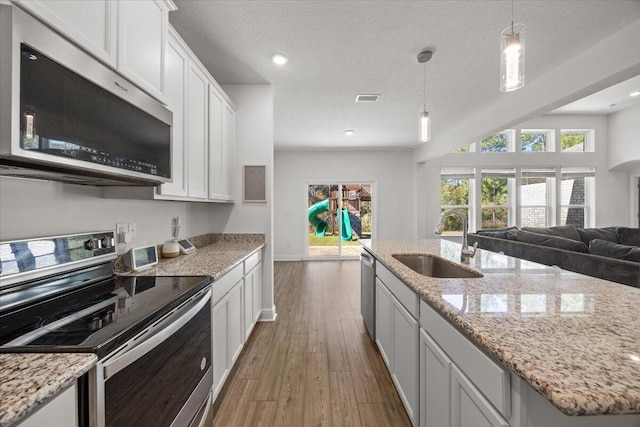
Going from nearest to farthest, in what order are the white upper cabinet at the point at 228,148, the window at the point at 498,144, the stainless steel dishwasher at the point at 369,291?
the stainless steel dishwasher at the point at 369,291, the white upper cabinet at the point at 228,148, the window at the point at 498,144

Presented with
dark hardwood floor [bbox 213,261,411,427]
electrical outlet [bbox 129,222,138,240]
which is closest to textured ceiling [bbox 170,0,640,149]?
electrical outlet [bbox 129,222,138,240]

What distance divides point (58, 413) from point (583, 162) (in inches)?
357

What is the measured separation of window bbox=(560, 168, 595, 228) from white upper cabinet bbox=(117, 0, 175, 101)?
826 centimetres

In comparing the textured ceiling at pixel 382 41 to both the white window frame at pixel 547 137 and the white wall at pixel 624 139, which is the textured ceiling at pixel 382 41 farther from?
the white wall at pixel 624 139

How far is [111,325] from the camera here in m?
0.90

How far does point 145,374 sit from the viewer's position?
3.16 ft

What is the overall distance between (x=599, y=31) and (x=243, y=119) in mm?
3372

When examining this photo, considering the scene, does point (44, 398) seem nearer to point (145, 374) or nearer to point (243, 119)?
point (145, 374)

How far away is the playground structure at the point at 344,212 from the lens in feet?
22.7

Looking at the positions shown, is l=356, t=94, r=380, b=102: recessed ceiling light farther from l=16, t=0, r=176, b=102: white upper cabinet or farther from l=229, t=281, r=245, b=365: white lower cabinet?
l=229, t=281, r=245, b=365: white lower cabinet

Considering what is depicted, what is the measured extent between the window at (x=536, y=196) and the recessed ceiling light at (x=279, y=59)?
253 inches

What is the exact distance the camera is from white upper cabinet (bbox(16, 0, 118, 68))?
2.89 ft

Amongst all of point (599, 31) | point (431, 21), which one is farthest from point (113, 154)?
point (599, 31)

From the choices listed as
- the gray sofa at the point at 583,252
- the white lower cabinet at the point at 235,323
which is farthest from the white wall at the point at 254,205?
the gray sofa at the point at 583,252
